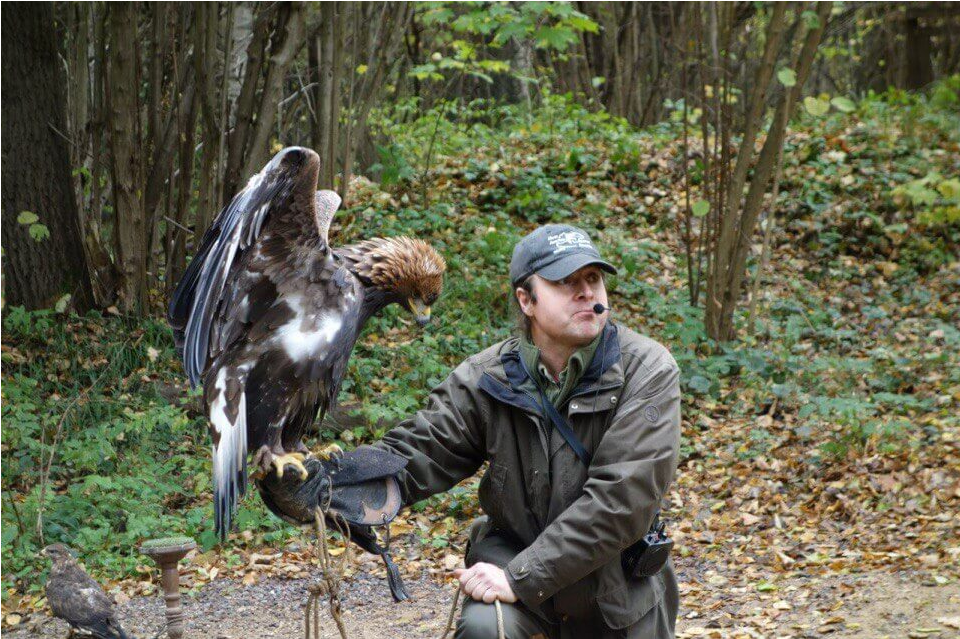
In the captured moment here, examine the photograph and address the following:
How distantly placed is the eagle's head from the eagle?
0.06 metres

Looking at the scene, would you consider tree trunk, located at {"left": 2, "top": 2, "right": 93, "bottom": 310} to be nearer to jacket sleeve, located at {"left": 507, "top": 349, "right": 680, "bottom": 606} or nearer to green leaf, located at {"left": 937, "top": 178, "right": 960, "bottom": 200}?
jacket sleeve, located at {"left": 507, "top": 349, "right": 680, "bottom": 606}

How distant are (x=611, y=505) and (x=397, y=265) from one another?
1.07 meters

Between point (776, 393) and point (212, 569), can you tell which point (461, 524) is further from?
point (776, 393)

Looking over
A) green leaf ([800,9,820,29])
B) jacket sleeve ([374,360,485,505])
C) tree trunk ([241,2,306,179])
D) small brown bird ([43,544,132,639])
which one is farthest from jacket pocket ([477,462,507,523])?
green leaf ([800,9,820,29])

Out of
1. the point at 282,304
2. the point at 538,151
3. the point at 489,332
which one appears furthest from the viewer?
the point at 538,151

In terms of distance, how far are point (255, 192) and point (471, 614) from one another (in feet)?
4.36

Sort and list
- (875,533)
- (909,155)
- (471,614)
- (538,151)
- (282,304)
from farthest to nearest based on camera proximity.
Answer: (538,151) < (909,155) < (875,533) < (282,304) < (471,614)

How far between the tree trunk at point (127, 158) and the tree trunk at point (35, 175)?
17.1 inches

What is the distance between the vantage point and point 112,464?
6.15m

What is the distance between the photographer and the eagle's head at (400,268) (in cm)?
315

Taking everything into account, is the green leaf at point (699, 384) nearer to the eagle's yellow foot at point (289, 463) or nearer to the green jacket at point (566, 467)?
the green jacket at point (566, 467)

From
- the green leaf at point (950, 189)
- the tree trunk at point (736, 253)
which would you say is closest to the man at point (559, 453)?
the tree trunk at point (736, 253)

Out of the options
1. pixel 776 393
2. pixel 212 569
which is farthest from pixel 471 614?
pixel 776 393

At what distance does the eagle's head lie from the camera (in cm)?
315
